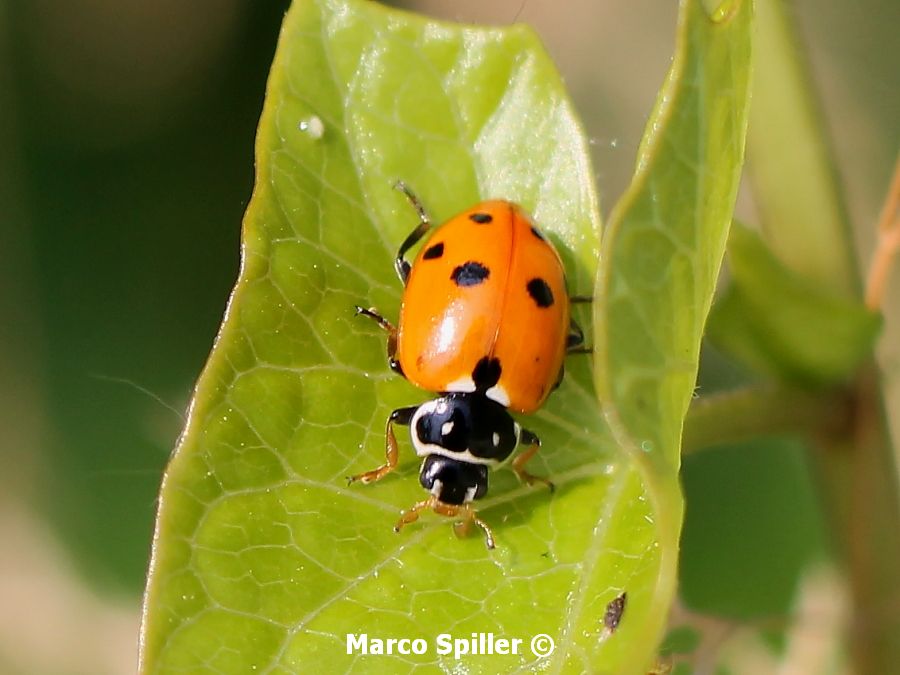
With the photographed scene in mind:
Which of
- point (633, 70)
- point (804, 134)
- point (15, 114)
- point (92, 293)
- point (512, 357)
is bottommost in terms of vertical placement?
point (512, 357)

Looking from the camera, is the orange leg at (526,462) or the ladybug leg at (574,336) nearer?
the orange leg at (526,462)

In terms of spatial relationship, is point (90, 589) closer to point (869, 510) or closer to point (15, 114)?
point (15, 114)

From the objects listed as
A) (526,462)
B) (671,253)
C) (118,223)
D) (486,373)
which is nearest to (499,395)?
(486,373)

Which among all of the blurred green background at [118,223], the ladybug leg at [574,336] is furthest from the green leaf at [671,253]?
the blurred green background at [118,223]

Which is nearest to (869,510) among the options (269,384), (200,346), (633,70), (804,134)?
(804,134)

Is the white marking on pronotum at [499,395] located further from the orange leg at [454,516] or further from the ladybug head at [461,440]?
the orange leg at [454,516]

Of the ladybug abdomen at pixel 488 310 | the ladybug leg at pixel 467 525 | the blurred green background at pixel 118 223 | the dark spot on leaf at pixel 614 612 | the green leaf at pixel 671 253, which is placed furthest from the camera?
the blurred green background at pixel 118 223

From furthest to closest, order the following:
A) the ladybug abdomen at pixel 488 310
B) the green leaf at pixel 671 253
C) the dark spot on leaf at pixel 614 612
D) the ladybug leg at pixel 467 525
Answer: the ladybug abdomen at pixel 488 310
the ladybug leg at pixel 467 525
the dark spot on leaf at pixel 614 612
the green leaf at pixel 671 253
